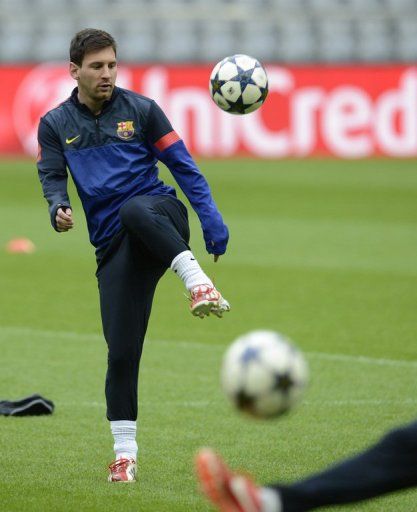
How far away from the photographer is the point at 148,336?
11.1 meters

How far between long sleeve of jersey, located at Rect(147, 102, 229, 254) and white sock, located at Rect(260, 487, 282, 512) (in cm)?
205

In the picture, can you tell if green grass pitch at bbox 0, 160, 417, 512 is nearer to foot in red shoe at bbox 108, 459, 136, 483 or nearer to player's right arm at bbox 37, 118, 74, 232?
foot in red shoe at bbox 108, 459, 136, 483

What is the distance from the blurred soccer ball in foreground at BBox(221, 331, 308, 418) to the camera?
15.1ft

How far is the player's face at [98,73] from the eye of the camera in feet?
20.7

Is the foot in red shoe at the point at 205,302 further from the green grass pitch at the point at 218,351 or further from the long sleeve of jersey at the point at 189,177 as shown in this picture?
the green grass pitch at the point at 218,351

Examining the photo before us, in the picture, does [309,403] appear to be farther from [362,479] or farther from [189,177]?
[362,479]

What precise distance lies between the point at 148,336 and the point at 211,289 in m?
5.21

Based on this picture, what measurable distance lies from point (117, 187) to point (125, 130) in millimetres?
297

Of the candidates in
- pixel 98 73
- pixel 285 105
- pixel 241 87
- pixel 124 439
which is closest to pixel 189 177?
pixel 98 73

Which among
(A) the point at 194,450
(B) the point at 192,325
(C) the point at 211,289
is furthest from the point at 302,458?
(B) the point at 192,325

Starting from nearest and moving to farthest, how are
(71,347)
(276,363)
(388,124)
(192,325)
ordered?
(276,363) < (71,347) < (192,325) < (388,124)

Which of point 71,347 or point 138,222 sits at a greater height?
point 138,222

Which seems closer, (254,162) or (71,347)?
(71,347)

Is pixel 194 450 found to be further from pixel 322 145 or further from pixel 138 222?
pixel 322 145
